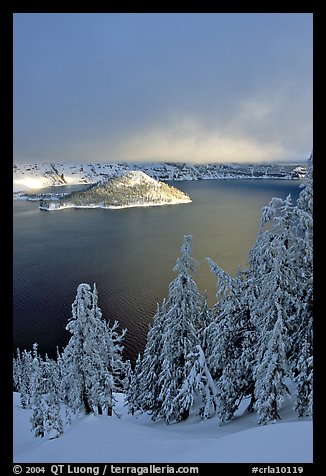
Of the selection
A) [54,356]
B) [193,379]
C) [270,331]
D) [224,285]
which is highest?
[224,285]

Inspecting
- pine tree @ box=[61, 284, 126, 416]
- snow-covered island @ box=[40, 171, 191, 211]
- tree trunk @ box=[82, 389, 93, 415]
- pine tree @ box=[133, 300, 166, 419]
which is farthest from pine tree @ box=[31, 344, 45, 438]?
snow-covered island @ box=[40, 171, 191, 211]

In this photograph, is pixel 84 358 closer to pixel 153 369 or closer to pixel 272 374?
pixel 153 369

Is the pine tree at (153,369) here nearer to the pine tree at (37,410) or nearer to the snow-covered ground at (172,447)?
the pine tree at (37,410)

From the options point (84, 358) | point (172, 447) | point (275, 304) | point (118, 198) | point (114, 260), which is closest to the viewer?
point (172, 447)

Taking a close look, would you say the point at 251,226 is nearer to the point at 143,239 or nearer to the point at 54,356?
the point at 143,239

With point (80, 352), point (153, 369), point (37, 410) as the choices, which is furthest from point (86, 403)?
point (37, 410)

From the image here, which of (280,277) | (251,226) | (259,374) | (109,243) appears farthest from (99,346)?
(251,226)
